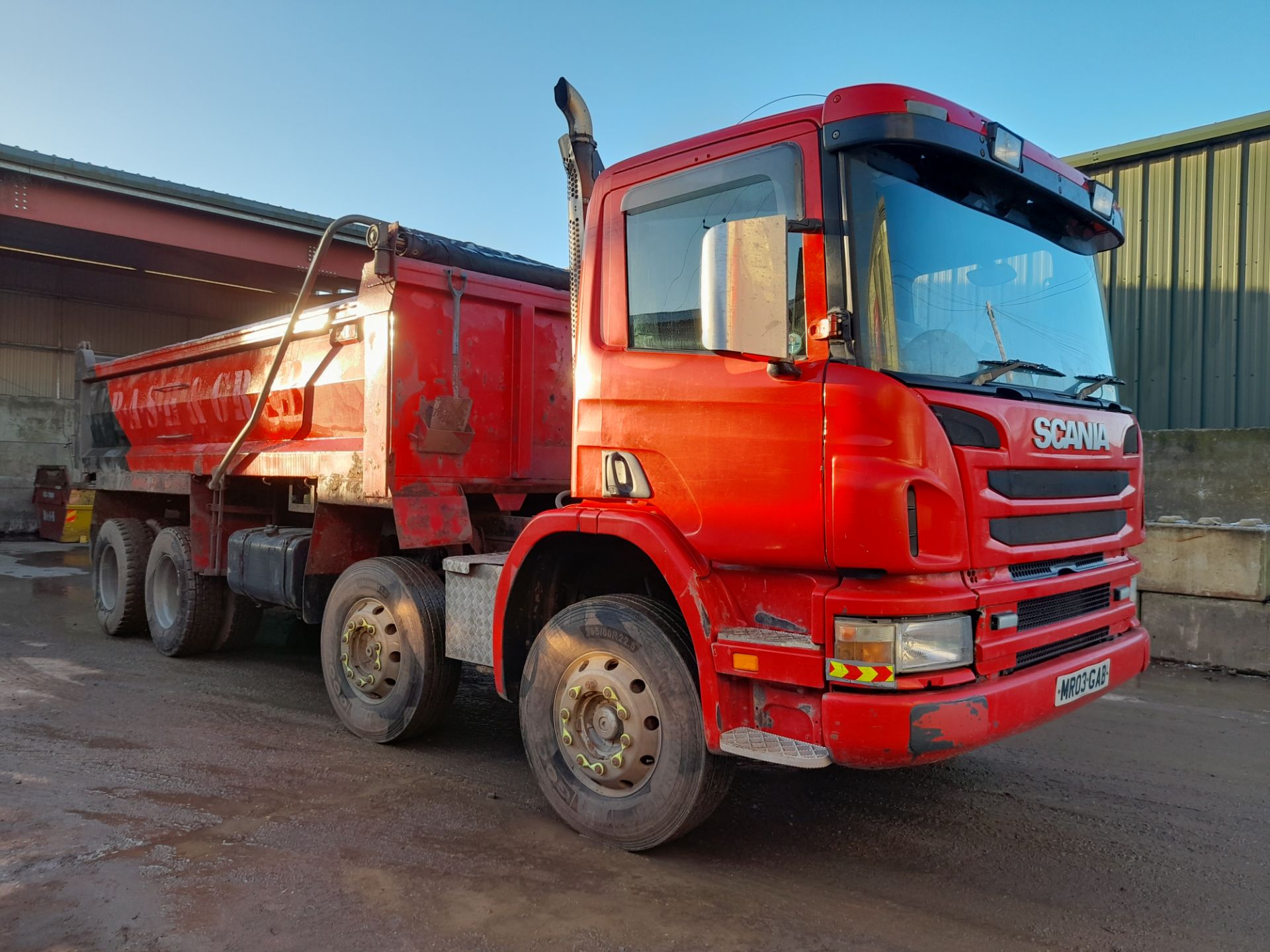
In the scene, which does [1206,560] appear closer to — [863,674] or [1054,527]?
[1054,527]

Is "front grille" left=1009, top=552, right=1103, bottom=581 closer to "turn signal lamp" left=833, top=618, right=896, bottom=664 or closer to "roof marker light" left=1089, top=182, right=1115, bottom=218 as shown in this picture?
"turn signal lamp" left=833, top=618, right=896, bottom=664

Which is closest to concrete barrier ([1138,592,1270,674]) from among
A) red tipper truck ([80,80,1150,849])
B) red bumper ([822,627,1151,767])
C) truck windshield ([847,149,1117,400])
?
red tipper truck ([80,80,1150,849])

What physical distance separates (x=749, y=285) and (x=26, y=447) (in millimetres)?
22927

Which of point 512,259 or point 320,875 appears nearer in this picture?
point 320,875

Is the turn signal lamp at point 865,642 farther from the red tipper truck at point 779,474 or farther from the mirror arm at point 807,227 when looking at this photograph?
the mirror arm at point 807,227

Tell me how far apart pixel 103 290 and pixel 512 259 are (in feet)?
71.0

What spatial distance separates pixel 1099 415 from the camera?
12.3 ft

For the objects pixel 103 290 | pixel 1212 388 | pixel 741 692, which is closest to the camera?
pixel 741 692

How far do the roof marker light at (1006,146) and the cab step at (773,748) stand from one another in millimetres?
2210

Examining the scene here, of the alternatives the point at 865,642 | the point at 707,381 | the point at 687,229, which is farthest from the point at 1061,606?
the point at 687,229

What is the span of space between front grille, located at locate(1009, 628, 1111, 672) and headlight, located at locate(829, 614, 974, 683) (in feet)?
1.29

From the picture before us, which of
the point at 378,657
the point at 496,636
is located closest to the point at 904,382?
the point at 496,636

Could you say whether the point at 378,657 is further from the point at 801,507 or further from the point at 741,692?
the point at 801,507

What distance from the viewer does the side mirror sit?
3053 mm
